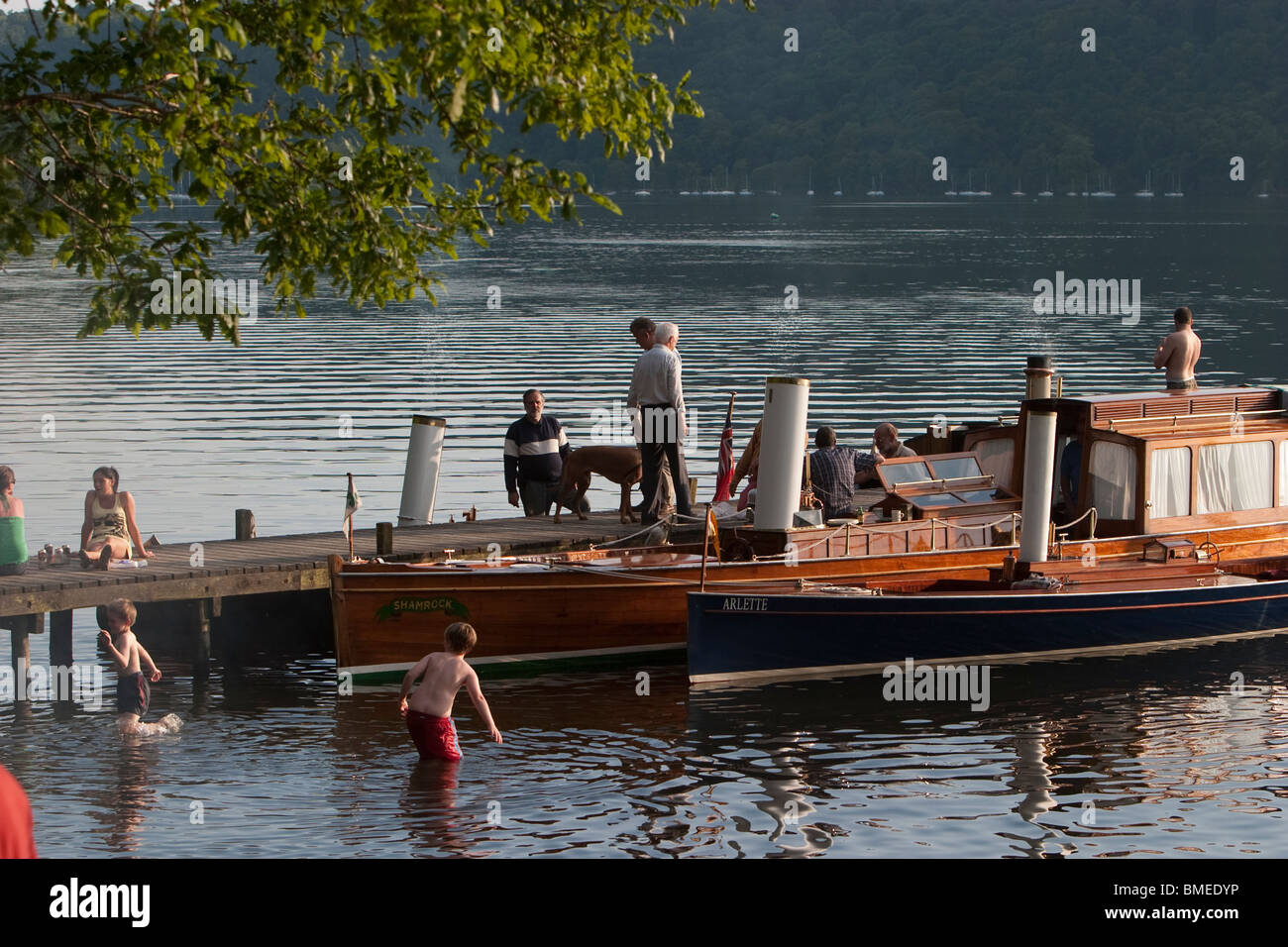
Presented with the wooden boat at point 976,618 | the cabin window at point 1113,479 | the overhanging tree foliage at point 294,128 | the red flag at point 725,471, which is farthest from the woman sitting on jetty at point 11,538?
the cabin window at point 1113,479

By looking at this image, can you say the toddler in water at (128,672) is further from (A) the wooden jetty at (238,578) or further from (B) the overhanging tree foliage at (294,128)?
(B) the overhanging tree foliage at (294,128)

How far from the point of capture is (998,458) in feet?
73.2

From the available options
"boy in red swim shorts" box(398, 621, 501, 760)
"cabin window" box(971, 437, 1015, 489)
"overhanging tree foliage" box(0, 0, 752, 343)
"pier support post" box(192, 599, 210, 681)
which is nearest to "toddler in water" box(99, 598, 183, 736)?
"pier support post" box(192, 599, 210, 681)

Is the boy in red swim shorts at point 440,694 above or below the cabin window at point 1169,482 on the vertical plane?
below

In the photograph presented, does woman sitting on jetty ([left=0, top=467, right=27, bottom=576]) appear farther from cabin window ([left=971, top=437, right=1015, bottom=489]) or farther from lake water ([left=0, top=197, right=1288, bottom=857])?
cabin window ([left=971, top=437, right=1015, bottom=489])

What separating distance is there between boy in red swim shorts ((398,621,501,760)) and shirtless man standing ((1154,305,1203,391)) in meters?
11.1

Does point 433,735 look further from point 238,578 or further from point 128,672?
point 238,578

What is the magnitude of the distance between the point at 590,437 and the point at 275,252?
27502 millimetres

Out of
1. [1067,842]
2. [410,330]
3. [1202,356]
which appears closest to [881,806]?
[1067,842]

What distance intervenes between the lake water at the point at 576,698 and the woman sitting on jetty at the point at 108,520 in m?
1.60

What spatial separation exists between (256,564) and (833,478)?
6614 mm

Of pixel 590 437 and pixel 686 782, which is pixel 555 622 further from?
pixel 590 437

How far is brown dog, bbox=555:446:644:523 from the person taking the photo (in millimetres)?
22047

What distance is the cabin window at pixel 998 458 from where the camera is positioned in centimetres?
2223
